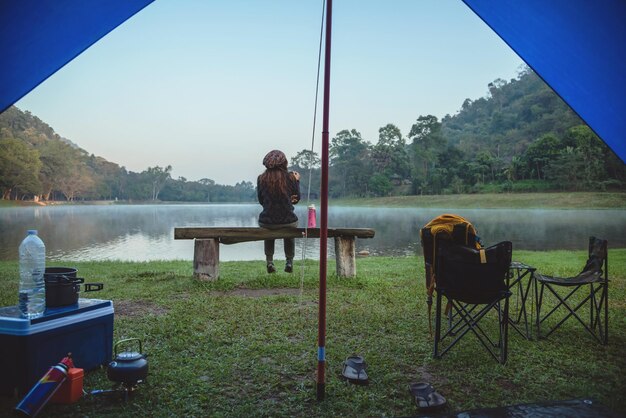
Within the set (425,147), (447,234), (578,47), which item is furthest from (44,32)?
(425,147)

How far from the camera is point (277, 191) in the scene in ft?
18.7

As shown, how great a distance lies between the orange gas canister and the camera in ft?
7.55

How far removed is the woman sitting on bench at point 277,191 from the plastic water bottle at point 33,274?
323 centimetres

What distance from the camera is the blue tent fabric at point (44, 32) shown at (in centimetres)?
259

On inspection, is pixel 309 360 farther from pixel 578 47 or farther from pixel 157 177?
pixel 157 177

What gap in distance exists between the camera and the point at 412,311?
4461mm

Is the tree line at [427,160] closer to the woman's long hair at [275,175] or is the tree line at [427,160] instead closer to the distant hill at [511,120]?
the distant hill at [511,120]

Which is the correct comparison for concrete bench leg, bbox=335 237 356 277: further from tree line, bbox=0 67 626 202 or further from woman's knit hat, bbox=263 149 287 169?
tree line, bbox=0 67 626 202

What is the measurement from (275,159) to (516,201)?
4468cm

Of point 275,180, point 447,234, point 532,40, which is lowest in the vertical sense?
point 447,234

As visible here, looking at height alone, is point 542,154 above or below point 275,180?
above

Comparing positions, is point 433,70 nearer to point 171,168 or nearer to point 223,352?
point 171,168

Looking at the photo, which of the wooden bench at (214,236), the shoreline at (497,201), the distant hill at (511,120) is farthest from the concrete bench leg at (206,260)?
the distant hill at (511,120)

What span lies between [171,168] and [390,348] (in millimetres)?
76852
